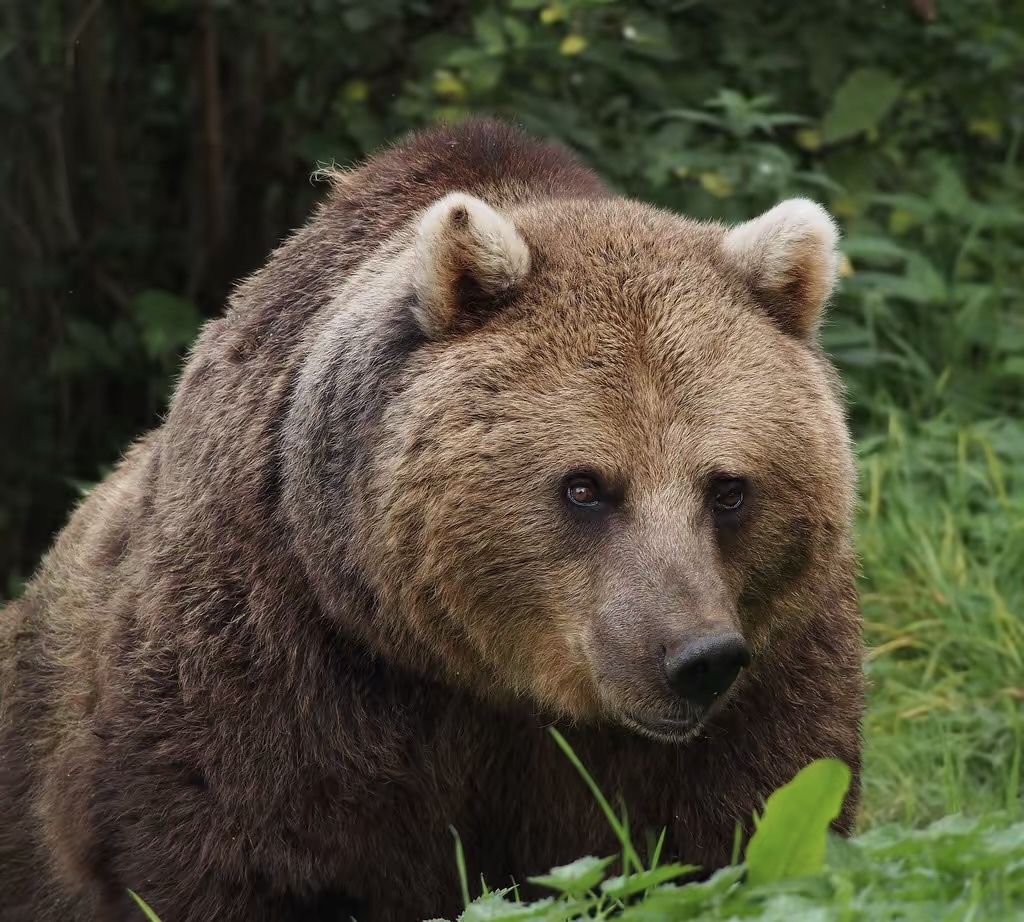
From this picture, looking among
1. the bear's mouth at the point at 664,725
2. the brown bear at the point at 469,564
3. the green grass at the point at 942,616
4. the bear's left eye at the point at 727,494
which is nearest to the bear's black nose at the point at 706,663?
the brown bear at the point at 469,564

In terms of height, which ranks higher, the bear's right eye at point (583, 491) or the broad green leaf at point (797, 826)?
the bear's right eye at point (583, 491)

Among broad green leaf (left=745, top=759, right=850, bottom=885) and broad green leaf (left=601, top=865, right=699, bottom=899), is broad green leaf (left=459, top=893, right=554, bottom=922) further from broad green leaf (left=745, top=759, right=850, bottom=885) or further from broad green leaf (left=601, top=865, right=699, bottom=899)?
broad green leaf (left=745, top=759, right=850, bottom=885)

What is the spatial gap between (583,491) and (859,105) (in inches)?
185

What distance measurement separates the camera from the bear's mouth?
4.25 m

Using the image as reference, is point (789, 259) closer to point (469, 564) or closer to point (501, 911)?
point (469, 564)

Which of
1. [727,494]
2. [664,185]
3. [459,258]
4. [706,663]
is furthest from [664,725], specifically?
[664,185]

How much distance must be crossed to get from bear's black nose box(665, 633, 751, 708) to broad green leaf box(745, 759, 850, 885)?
0.47 meters

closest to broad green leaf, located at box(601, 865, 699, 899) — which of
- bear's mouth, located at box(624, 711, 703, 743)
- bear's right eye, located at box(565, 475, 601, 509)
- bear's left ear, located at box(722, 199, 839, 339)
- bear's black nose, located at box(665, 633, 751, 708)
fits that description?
bear's black nose, located at box(665, 633, 751, 708)

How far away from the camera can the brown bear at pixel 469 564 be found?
4.36 m

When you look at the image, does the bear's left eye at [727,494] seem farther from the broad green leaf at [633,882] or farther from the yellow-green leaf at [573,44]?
the yellow-green leaf at [573,44]

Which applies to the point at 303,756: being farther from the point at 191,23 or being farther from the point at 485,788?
the point at 191,23

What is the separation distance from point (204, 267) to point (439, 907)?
6005mm

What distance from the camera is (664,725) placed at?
4289 mm

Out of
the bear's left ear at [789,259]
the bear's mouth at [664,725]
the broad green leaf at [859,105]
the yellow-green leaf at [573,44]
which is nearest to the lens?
the bear's mouth at [664,725]
